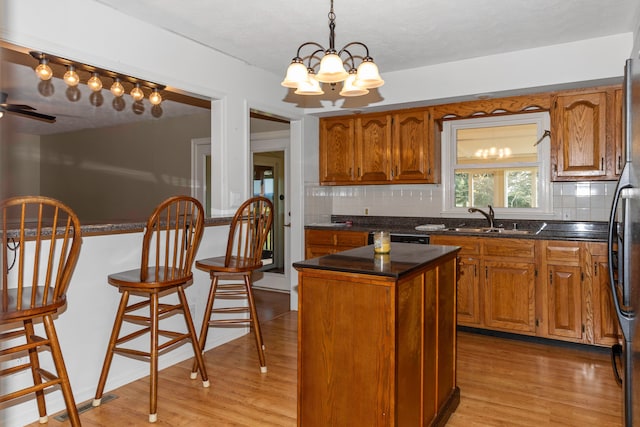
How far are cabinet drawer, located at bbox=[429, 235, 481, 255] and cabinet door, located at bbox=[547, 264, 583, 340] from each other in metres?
0.57

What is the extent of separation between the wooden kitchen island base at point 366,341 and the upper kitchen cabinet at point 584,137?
225cm

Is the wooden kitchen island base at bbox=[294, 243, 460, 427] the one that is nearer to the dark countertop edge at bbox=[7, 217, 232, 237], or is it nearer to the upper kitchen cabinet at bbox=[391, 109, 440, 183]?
the dark countertop edge at bbox=[7, 217, 232, 237]

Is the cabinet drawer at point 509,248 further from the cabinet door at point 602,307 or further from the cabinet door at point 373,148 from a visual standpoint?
the cabinet door at point 373,148

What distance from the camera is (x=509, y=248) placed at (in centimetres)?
361

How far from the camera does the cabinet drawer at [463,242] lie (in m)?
3.76

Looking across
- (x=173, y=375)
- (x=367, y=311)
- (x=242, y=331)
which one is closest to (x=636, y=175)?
(x=367, y=311)

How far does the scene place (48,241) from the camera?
245 cm

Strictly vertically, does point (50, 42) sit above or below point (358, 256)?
above

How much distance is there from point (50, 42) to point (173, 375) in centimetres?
218

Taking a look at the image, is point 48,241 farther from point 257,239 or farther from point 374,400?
point 374,400

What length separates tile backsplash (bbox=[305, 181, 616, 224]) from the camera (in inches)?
150

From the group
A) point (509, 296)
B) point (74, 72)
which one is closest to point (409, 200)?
point (509, 296)

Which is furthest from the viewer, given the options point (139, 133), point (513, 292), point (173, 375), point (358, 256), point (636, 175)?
point (139, 133)

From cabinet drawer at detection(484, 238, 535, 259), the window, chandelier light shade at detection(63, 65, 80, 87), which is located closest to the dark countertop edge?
chandelier light shade at detection(63, 65, 80, 87)
